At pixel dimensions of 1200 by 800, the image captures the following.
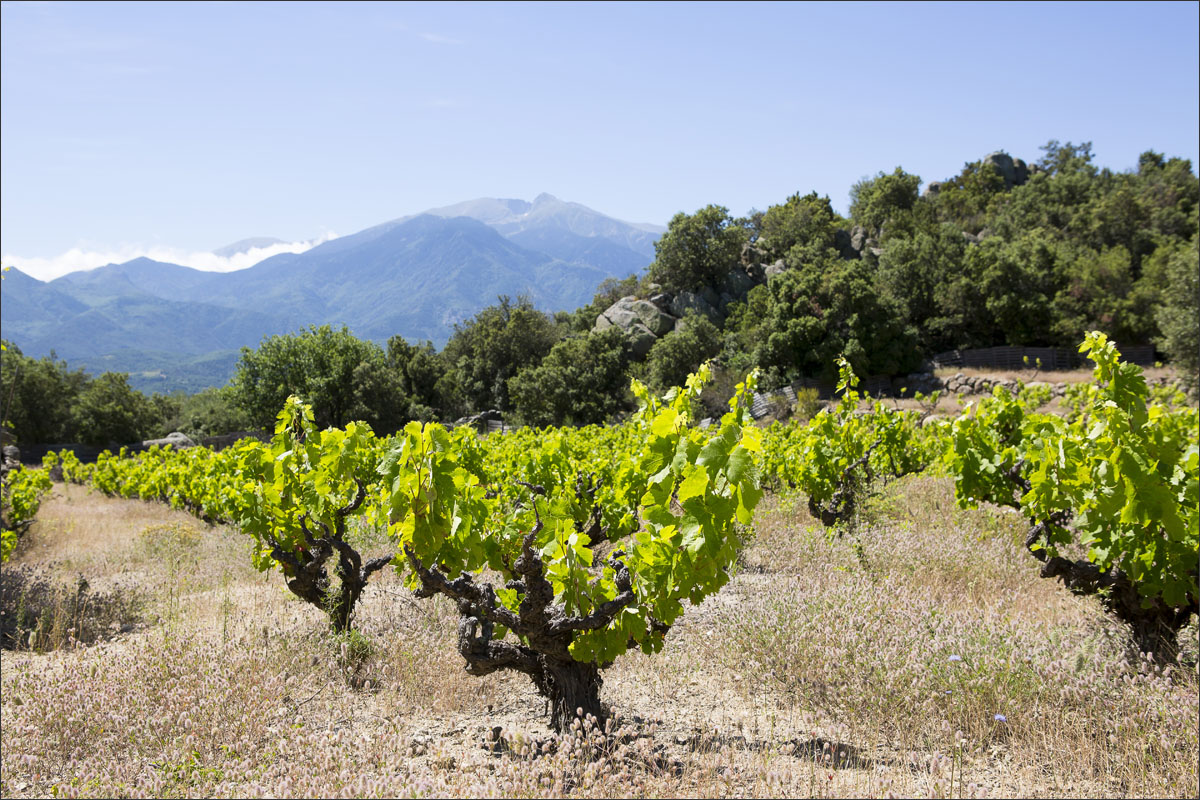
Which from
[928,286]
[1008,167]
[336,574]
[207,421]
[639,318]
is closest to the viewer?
[336,574]

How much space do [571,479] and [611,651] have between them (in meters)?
4.10

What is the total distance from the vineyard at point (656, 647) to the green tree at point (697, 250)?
40848 millimetres

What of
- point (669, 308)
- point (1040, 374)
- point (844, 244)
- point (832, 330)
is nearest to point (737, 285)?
point (669, 308)

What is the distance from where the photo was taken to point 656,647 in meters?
3.59

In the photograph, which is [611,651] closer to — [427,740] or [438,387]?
[427,740]

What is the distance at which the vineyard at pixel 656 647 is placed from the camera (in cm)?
321

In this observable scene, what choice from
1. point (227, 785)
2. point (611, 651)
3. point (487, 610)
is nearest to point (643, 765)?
point (611, 651)

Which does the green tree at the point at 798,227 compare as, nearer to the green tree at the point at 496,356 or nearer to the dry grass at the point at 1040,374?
the dry grass at the point at 1040,374

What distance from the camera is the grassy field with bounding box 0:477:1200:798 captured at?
3.21m

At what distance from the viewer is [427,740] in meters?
3.84

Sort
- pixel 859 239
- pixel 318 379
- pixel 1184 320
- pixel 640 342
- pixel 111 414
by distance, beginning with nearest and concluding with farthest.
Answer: pixel 1184 320 → pixel 318 379 → pixel 640 342 → pixel 111 414 → pixel 859 239

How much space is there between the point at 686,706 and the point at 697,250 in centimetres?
4459

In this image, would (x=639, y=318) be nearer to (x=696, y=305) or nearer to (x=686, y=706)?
(x=696, y=305)

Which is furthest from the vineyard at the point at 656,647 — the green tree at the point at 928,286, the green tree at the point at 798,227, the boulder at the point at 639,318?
the green tree at the point at 798,227
